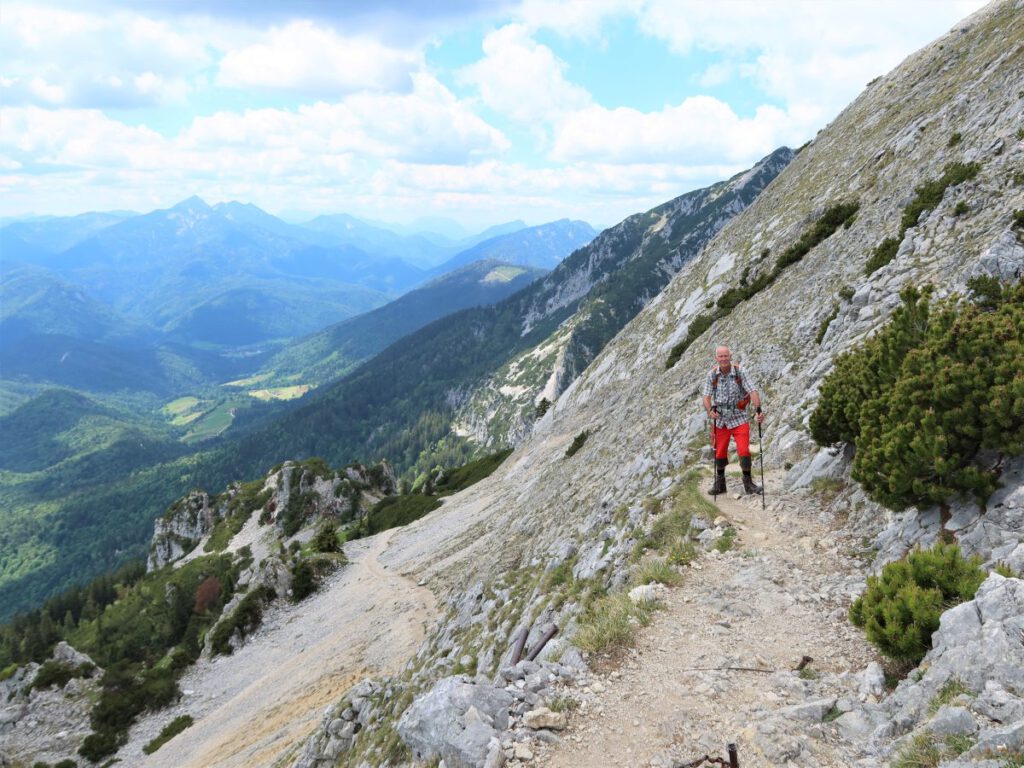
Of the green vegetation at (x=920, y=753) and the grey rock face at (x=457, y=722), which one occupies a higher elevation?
the grey rock face at (x=457, y=722)

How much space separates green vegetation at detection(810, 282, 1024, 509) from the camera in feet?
29.1

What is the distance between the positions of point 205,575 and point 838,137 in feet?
298

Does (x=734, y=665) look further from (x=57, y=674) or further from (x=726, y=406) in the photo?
(x=57, y=674)

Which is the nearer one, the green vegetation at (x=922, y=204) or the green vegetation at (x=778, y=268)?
the green vegetation at (x=922, y=204)

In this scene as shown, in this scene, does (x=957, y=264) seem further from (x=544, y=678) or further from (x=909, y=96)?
(x=909, y=96)

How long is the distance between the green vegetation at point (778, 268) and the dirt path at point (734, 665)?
26.9 m

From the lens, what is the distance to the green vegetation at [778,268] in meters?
33.8

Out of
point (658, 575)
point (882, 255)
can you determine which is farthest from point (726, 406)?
point (882, 255)

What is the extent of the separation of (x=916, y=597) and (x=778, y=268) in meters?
32.7

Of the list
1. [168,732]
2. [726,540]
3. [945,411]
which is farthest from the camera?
[168,732]

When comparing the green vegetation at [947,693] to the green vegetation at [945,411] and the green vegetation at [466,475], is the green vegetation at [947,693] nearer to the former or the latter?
the green vegetation at [945,411]

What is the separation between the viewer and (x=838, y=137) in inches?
2019

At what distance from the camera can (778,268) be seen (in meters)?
36.0

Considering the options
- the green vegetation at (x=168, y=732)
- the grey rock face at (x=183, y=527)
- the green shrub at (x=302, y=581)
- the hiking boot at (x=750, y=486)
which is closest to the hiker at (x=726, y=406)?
the hiking boot at (x=750, y=486)
